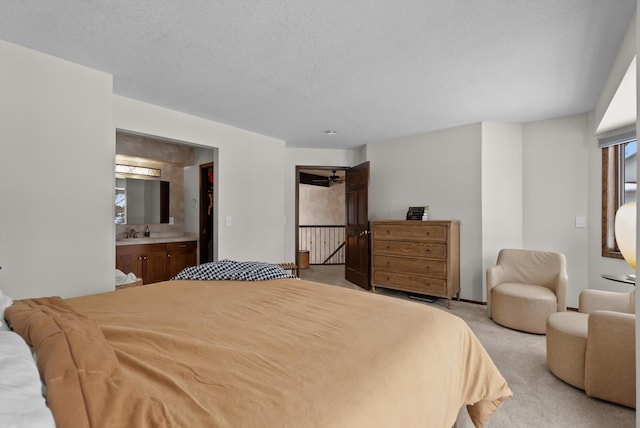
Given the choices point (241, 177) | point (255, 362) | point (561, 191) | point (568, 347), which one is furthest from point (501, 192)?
point (255, 362)

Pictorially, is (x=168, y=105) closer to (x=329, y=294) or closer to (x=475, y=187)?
(x=329, y=294)

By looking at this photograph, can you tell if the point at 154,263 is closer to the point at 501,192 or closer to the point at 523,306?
the point at 523,306

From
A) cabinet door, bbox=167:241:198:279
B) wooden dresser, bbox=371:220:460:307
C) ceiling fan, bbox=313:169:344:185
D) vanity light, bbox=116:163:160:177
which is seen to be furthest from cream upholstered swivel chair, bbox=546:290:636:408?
ceiling fan, bbox=313:169:344:185

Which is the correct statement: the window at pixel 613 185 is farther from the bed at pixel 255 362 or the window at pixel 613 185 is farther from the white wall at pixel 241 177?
the white wall at pixel 241 177

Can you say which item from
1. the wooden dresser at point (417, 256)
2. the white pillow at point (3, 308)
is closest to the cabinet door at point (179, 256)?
the wooden dresser at point (417, 256)

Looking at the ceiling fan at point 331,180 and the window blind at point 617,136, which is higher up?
the ceiling fan at point 331,180

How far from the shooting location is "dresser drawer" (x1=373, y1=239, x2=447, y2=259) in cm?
399

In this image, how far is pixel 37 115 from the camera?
2332 millimetres

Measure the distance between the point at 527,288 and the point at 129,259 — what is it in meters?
4.91

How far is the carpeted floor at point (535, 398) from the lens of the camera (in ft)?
5.79

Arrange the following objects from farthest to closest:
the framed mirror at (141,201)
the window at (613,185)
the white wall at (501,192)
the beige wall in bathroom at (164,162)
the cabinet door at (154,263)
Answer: the framed mirror at (141,201) → the beige wall in bathroom at (164,162) → the cabinet door at (154,263) → the white wall at (501,192) → the window at (613,185)

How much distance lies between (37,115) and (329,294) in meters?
2.63

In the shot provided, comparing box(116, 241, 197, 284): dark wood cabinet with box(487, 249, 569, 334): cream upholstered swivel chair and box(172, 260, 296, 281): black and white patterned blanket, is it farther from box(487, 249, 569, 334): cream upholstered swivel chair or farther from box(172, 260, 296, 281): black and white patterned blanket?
box(487, 249, 569, 334): cream upholstered swivel chair

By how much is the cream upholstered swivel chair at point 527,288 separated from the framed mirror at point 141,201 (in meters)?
4.95
